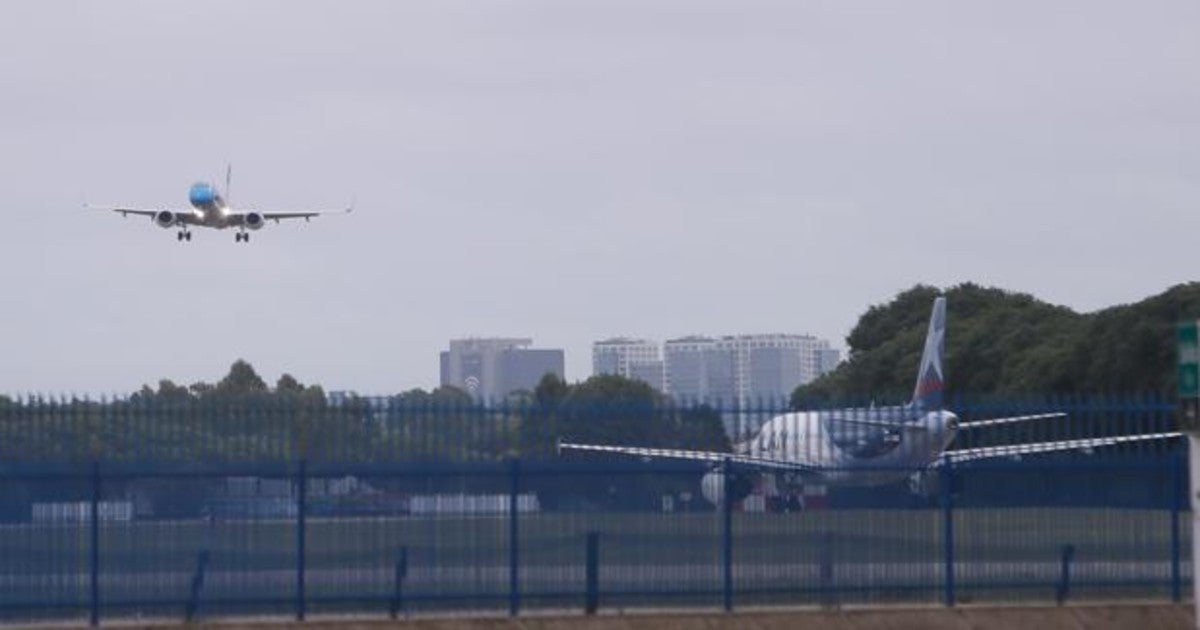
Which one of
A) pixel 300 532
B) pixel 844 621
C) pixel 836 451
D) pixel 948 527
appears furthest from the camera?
pixel 836 451

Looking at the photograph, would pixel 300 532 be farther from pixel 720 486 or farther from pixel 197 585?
pixel 720 486

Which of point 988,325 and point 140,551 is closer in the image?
point 140,551

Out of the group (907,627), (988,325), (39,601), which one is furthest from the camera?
(988,325)

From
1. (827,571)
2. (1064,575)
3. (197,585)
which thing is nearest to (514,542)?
(197,585)

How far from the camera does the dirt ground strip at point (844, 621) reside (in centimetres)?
2306

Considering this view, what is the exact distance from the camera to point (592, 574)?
931 inches

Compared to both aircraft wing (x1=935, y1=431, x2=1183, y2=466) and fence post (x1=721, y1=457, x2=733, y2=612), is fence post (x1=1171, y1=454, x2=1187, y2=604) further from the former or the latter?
fence post (x1=721, y1=457, x2=733, y2=612)

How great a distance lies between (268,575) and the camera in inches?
906

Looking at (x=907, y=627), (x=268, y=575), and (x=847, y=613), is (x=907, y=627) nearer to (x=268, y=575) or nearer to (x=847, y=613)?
(x=847, y=613)

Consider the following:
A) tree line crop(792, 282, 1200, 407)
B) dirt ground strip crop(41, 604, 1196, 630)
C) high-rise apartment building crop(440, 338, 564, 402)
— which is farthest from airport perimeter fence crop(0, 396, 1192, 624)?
high-rise apartment building crop(440, 338, 564, 402)

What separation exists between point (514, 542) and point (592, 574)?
876mm

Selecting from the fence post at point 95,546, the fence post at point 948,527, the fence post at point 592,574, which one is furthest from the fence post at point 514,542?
the fence post at point 948,527

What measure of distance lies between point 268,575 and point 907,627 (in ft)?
20.5

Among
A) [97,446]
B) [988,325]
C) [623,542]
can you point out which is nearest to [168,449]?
[97,446]
